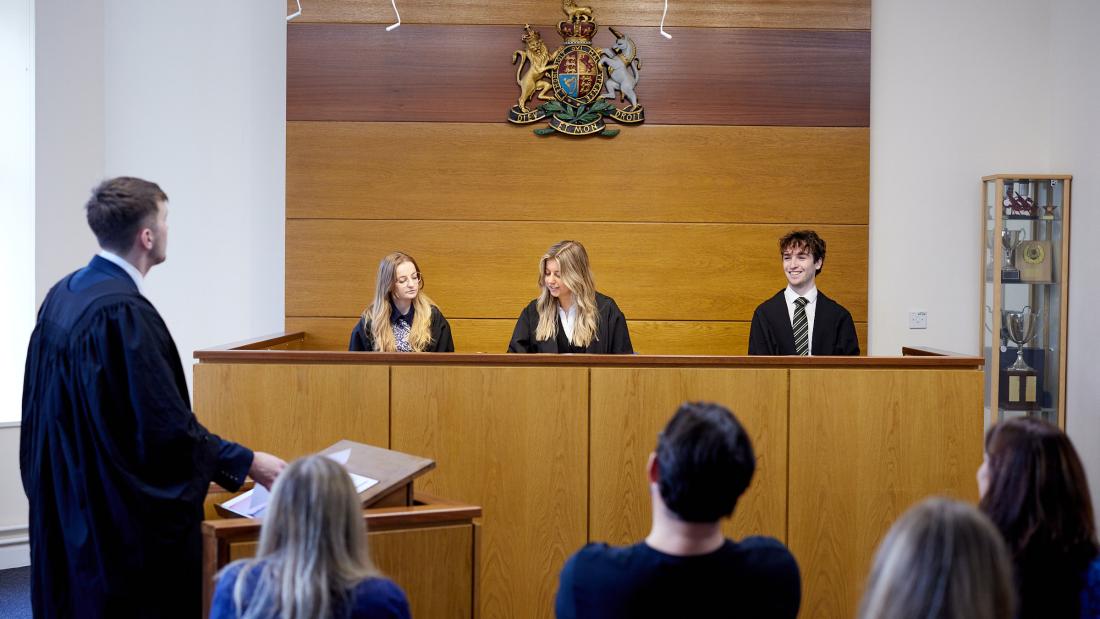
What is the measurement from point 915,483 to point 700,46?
128 inches

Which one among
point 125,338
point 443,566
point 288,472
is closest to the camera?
point 288,472

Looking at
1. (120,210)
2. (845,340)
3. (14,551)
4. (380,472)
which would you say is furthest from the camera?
(14,551)

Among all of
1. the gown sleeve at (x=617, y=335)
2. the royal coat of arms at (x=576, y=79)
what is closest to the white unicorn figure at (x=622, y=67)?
the royal coat of arms at (x=576, y=79)

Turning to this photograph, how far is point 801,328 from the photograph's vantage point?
16.3 ft

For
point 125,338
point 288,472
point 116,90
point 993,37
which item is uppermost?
point 993,37

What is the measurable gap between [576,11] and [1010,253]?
2.97 metres

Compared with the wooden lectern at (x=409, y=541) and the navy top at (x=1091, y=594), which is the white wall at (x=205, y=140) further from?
the navy top at (x=1091, y=594)

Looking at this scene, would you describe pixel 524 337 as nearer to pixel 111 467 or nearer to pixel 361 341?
pixel 361 341

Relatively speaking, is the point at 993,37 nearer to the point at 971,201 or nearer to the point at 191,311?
the point at 971,201

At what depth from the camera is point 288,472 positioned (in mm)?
1795

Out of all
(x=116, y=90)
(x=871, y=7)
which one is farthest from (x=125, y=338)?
(x=871, y=7)

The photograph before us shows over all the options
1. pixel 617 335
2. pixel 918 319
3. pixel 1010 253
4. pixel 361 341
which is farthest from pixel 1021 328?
pixel 361 341

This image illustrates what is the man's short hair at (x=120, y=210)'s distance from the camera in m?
2.68

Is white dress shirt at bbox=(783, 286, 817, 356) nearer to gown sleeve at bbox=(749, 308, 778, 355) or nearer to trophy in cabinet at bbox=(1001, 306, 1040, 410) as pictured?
gown sleeve at bbox=(749, 308, 778, 355)
